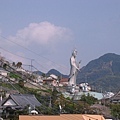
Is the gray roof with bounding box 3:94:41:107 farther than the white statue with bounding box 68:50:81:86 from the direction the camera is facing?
No

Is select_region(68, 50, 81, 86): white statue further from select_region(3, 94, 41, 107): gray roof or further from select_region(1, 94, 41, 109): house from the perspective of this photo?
select_region(1, 94, 41, 109): house

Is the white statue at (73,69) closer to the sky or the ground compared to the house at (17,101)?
closer to the sky

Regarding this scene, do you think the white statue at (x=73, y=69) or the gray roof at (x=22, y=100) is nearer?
the gray roof at (x=22, y=100)

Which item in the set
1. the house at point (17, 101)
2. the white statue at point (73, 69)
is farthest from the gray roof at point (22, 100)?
the white statue at point (73, 69)

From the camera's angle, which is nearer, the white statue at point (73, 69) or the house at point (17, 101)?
the house at point (17, 101)

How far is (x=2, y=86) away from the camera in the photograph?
1633 inches

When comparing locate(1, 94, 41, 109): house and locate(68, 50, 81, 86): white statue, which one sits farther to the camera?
locate(68, 50, 81, 86): white statue

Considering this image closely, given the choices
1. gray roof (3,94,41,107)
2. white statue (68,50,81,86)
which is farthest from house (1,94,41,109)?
white statue (68,50,81,86)

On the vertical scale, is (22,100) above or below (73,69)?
below

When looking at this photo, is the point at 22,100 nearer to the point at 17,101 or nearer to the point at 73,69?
the point at 17,101

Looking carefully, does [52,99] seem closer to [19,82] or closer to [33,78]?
[19,82]

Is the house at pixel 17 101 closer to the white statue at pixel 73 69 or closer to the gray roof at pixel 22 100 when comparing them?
the gray roof at pixel 22 100

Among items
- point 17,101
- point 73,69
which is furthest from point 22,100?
point 73,69

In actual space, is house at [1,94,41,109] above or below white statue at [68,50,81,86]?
below
